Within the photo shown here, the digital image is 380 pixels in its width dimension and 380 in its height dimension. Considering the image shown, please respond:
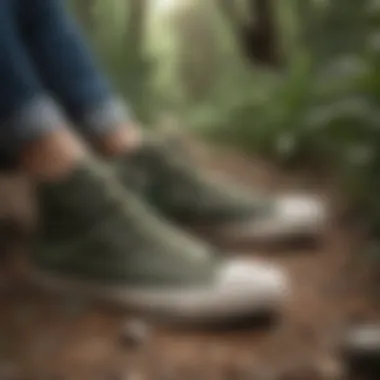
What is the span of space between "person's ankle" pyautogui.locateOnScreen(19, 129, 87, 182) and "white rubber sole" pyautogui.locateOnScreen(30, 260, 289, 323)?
76mm

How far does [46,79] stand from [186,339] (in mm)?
195

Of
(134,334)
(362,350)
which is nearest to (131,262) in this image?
(134,334)

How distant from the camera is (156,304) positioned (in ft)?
1.91

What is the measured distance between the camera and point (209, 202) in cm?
64

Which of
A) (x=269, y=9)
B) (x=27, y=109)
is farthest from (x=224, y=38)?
(x=27, y=109)

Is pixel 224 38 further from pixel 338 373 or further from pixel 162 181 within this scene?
pixel 338 373

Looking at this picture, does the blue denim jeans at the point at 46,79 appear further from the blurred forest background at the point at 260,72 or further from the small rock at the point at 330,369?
the small rock at the point at 330,369

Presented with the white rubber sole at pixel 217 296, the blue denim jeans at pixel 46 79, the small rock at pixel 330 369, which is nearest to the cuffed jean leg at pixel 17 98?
the blue denim jeans at pixel 46 79

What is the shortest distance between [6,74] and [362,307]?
10.4 inches

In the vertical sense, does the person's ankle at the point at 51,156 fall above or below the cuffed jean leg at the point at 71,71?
below

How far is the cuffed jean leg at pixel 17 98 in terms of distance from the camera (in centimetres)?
59

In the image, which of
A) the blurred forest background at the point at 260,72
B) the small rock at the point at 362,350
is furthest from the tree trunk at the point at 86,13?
the small rock at the point at 362,350

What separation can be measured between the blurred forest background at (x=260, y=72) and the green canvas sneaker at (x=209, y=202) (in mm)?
25

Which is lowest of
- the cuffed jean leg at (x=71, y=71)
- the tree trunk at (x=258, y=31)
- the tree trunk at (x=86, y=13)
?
the cuffed jean leg at (x=71, y=71)
